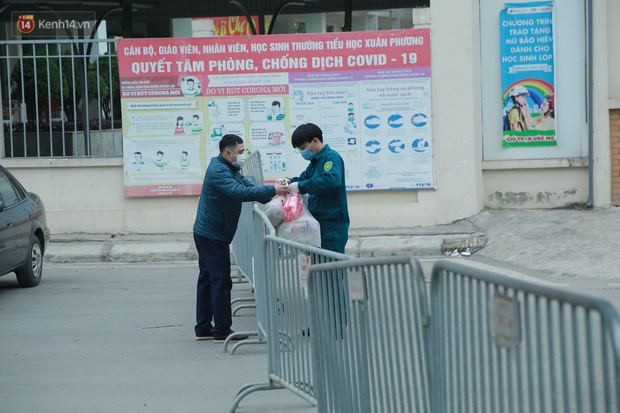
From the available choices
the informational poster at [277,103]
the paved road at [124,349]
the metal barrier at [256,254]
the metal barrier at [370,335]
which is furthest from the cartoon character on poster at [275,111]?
the metal barrier at [370,335]

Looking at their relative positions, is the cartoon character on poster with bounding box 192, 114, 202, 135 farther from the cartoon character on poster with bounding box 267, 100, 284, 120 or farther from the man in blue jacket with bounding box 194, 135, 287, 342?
the man in blue jacket with bounding box 194, 135, 287, 342

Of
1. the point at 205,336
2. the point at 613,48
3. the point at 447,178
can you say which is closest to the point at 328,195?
the point at 205,336

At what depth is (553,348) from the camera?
2.43 m

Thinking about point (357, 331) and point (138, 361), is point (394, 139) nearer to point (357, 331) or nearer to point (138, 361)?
point (138, 361)

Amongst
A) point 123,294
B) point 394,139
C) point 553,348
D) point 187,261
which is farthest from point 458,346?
point 394,139

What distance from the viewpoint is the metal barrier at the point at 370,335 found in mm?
3254

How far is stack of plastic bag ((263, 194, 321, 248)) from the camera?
7.14 meters

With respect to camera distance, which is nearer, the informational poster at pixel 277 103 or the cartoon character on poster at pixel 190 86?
the informational poster at pixel 277 103

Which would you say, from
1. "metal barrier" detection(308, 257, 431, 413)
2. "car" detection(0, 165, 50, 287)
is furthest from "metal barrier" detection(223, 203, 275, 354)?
"car" detection(0, 165, 50, 287)

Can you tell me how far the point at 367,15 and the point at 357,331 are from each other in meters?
29.5

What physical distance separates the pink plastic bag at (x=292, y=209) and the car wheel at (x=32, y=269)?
4.27 metres

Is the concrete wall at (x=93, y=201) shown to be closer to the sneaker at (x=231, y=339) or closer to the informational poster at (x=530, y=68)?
the informational poster at (x=530, y=68)

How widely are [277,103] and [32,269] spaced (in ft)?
16.2

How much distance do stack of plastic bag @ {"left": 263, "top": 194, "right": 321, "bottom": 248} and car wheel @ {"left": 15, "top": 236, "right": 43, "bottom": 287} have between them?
4.14 metres
